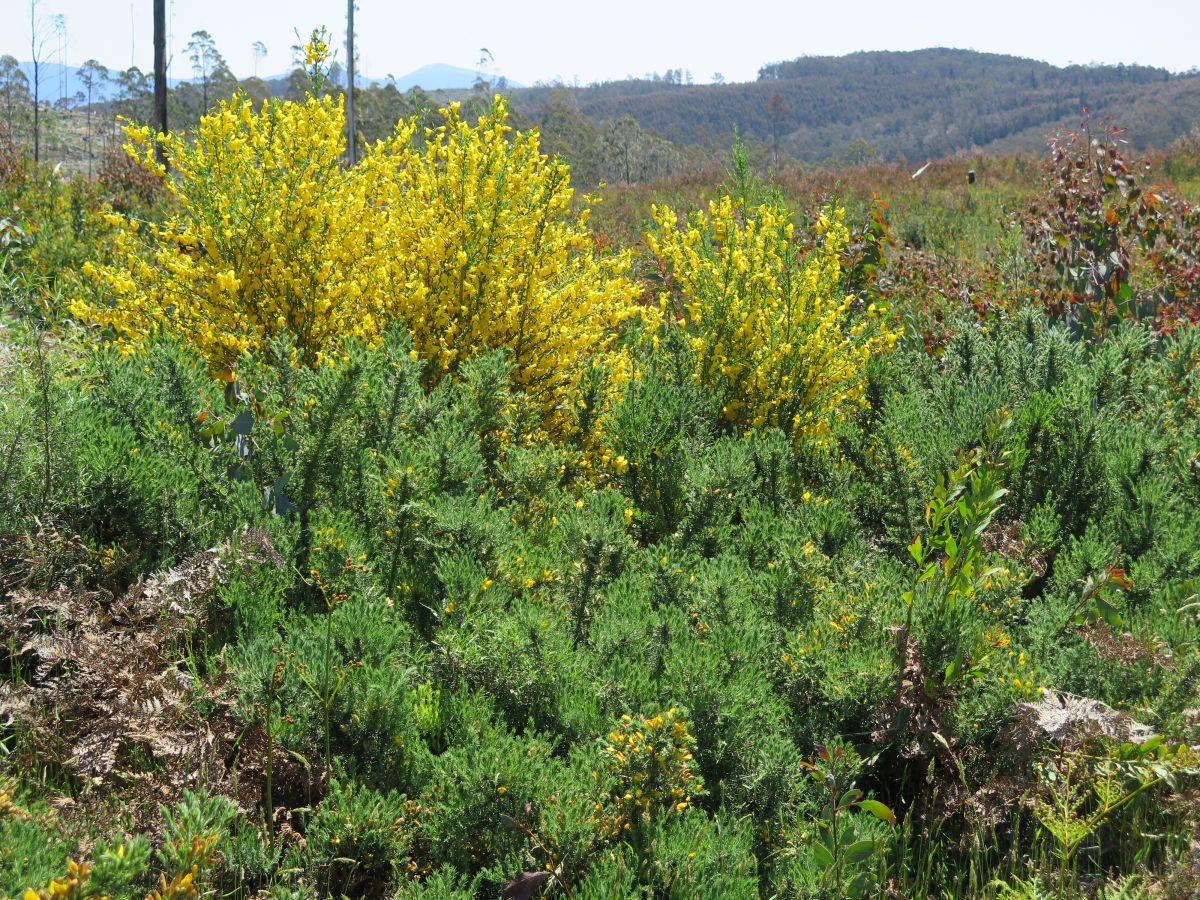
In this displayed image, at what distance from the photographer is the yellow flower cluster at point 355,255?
11.3 ft

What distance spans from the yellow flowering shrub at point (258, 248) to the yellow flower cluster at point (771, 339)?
4.50ft

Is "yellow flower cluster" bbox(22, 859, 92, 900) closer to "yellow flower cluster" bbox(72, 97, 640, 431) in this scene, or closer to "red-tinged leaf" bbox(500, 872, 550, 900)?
"red-tinged leaf" bbox(500, 872, 550, 900)

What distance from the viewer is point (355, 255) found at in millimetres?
3674

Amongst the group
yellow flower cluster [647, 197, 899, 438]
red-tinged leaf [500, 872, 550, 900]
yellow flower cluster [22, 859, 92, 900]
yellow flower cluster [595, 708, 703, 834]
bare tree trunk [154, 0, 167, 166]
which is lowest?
A: red-tinged leaf [500, 872, 550, 900]

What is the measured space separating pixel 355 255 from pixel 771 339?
174cm

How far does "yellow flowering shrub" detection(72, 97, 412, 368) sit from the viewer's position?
11.2 feet

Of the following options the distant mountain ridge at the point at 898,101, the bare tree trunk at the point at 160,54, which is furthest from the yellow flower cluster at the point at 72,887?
the distant mountain ridge at the point at 898,101

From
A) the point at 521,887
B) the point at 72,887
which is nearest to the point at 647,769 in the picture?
the point at 521,887

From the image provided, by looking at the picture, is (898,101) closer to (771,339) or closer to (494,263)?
(771,339)

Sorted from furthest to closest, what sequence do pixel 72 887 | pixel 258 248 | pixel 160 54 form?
1. pixel 160 54
2. pixel 258 248
3. pixel 72 887

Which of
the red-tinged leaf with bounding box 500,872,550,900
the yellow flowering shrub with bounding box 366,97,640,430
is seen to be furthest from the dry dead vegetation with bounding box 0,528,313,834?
the yellow flowering shrub with bounding box 366,97,640,430

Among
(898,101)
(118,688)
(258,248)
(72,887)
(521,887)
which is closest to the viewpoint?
(72,887)

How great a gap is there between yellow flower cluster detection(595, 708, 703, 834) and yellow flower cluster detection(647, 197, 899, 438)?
7.19 ft

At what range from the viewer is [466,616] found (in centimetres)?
205
